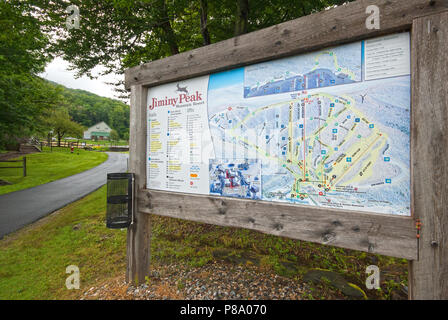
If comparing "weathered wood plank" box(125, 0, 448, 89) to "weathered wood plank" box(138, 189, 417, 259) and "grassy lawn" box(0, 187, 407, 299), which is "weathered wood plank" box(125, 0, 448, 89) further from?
"grassy lawn" box(0, 187, 407, 299)

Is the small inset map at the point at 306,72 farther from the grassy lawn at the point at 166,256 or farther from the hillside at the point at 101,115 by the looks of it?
the hillside at the point at 101,115

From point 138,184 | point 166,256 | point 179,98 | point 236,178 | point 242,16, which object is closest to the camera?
point 236,178

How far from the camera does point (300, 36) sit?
6.67 feet

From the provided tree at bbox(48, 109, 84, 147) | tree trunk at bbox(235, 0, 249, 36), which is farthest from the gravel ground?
tree at bbox(48, 109, 84, 147)

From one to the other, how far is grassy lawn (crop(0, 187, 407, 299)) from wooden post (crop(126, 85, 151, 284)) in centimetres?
80

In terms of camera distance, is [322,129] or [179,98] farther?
[179,98]

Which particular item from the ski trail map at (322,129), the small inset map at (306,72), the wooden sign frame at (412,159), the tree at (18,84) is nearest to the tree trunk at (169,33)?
the wooden sign frame at (412,159)

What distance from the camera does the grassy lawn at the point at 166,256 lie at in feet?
11.1

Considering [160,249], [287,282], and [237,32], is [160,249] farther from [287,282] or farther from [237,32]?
[237,32]

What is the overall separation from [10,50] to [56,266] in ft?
42.5

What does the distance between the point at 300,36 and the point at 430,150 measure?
133 cm

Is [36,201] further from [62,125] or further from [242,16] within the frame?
[62,125]

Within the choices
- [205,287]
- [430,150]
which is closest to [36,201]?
[205,287]
